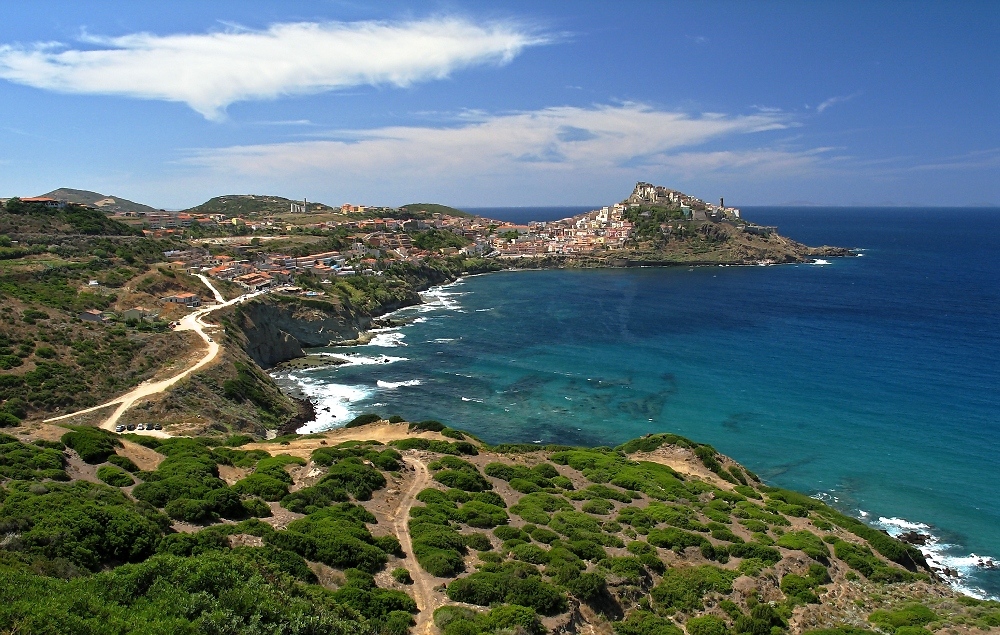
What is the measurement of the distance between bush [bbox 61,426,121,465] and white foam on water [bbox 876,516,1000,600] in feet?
110

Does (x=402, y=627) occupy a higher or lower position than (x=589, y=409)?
higher

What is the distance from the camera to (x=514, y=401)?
49031 millimetres

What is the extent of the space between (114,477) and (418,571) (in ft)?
33.1

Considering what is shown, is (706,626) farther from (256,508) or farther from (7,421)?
(7,421)

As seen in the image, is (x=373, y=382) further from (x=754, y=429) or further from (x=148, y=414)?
(x=754, y=429)

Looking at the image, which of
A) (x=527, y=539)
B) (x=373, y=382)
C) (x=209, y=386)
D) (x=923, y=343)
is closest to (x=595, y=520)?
(x=527, y=539)

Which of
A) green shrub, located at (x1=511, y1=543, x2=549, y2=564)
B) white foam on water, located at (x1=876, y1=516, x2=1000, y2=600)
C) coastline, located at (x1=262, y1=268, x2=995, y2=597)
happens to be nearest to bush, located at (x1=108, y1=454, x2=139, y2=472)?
green shrub, located at (x1=511, y1=543, x2=549, y2=564)

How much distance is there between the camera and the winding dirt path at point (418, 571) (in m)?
13.9

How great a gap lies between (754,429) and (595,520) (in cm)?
2602

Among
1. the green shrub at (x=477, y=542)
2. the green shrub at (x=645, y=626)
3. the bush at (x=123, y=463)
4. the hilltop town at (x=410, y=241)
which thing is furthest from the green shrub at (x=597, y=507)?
the hilltop town at (x=410, y=241)

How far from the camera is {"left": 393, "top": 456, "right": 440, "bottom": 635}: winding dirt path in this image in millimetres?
13922

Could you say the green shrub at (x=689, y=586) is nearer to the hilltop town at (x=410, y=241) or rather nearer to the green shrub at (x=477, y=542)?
the green shrub at (x=477, y=542)

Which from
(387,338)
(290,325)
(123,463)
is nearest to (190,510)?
(123,463)

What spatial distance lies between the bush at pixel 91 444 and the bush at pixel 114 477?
Result: 1638mm
